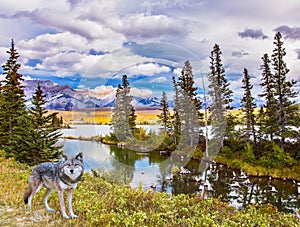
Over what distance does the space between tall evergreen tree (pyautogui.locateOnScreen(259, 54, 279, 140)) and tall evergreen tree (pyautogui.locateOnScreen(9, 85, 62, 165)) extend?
58.5 ft

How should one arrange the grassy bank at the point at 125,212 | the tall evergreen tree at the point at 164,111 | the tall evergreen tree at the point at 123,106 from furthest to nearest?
1. the tall evergreen tree at the point at 164,111
2. the tall evergreen tree at the point at 123,106
3. the grassy bank at the point at 125,212

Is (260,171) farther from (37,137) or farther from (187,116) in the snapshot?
(37,137)

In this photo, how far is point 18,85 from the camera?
19203 mm

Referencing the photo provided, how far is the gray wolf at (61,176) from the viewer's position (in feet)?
15.8

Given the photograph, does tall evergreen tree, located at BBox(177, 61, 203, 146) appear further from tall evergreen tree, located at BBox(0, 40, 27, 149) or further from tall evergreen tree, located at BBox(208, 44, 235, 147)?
tall evergreen tree, located at BBox(0, 40, 27, 149)

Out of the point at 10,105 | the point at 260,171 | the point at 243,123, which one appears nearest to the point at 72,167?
the point at 10,105

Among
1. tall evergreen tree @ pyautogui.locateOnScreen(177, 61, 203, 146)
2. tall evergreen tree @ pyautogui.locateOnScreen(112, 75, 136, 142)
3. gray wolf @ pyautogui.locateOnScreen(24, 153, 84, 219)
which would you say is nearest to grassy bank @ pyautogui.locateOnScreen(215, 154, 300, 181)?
tall evergreen tree @ pyautogui.locateOnScreen(177, 61, 203, 146)

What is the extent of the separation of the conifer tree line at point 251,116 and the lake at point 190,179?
11.4 ft

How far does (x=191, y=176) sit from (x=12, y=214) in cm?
1656

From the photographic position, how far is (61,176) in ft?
16.2

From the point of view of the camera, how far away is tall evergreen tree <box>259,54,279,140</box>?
77.3 ft

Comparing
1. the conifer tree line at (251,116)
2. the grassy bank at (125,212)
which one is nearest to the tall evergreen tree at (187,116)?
the conifer tree line at (251,116)

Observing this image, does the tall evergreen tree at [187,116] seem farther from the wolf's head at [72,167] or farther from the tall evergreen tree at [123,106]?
the wolf's head at [72,167]

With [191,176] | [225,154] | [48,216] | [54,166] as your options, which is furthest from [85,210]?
[225,154]
